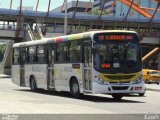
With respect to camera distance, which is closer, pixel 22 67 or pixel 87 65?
pixel 87 65

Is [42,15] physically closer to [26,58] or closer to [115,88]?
[26,58]

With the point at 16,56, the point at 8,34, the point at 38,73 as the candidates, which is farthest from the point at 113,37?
the point at 8,34

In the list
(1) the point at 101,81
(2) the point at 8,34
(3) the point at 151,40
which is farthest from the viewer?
(3) the point at 151,40

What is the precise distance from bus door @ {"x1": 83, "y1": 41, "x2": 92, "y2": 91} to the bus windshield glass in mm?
426

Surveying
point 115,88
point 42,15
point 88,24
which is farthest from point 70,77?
point 88,24

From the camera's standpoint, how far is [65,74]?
24.0 metres

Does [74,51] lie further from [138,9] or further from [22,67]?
[138,9]

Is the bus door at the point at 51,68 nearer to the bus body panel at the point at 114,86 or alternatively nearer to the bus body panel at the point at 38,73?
the bus body panel at the point at 38,73

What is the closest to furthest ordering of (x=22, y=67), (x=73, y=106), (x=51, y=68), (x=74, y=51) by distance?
(x=73, y=106)
(x=74, y=51)
(x=51, y=68)
(x=22, y=67)

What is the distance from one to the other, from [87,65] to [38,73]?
20.9 ft

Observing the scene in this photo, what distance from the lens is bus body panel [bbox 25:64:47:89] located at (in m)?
26.7

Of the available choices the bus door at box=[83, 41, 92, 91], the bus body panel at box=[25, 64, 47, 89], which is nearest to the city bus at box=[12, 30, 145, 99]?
the bus door at box=[83, 41, 92, 91]

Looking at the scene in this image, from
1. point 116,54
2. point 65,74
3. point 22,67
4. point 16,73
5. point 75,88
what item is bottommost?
point 16,73

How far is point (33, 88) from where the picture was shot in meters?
28.9
